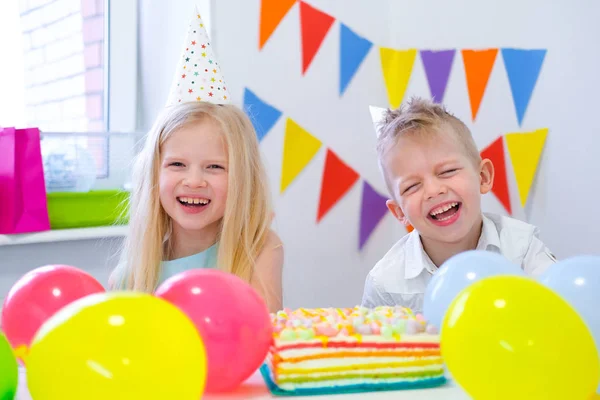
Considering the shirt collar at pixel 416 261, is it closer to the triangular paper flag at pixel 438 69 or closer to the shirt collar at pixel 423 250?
the shirt collar at pixel 423 250

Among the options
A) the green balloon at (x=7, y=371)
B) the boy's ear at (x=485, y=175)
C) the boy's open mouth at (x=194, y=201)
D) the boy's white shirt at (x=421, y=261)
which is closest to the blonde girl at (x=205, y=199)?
the boy's open mouth at (x=194, y=201)

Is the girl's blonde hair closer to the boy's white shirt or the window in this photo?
the boy's white shirt

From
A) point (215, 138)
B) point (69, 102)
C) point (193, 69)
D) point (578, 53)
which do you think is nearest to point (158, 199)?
point (215, 138)

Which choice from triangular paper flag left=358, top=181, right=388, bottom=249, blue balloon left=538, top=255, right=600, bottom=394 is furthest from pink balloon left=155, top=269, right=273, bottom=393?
triangular paper flag left=358, top=181, right=388, bottom=249

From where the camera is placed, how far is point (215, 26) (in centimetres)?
194

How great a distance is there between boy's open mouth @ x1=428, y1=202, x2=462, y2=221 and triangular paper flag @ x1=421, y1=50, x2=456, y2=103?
0.72 meters

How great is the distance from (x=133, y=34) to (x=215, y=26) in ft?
1.17

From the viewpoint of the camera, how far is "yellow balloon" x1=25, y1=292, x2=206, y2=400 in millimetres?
518

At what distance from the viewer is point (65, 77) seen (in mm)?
2129

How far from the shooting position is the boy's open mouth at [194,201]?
4.72 feet

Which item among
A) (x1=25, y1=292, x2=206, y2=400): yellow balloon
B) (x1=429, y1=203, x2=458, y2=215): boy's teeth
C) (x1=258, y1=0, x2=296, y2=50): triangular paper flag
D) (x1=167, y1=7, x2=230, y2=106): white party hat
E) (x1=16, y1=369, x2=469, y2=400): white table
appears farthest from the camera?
(x1=258, y1=0, x2=296, y2=50): triangular paper flag

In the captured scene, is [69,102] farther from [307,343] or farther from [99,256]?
[307,343]

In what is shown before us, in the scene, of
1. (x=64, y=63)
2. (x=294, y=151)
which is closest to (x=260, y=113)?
(x=294, y=151)

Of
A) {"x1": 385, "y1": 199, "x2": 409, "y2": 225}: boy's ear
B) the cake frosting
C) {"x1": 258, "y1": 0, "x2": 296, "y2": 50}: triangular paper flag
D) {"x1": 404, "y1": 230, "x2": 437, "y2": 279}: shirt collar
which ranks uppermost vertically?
{"x1": 258, "y1": 0, "x2": 296, "y2": 50}: triangular paper flag
